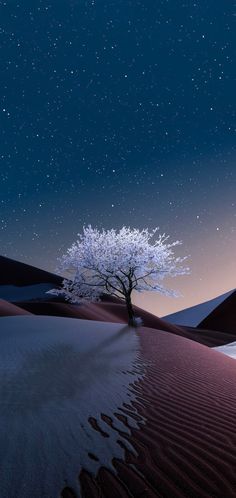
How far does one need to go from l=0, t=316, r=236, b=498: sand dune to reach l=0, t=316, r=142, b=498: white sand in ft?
0.04

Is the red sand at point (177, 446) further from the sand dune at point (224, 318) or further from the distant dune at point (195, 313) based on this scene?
the distant dune at point (195, 313)

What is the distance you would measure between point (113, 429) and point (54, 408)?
0.98m

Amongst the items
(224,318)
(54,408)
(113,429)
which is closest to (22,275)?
(224,318)

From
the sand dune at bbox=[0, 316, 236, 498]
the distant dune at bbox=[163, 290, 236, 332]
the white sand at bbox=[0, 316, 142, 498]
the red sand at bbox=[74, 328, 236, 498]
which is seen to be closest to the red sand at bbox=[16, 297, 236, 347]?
the white sand at bbox=[0, 316, 142, 498]

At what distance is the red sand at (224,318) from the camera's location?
46688 millimetres

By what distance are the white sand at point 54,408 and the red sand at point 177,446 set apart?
210 mm

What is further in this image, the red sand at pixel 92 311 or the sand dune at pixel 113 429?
the red sand at pixel 92 311

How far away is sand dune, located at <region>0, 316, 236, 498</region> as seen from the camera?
2.81 metres

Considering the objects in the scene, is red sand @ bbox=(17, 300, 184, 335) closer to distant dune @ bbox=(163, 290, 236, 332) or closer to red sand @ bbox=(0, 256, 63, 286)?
red sand @ bbox=(0, 256, 63, 286)

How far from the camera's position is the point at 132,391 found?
5.79m

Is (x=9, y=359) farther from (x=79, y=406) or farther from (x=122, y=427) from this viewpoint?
(x=122, y=427)

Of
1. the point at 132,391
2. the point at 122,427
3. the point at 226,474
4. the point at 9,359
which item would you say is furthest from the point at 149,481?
the point at 9,359

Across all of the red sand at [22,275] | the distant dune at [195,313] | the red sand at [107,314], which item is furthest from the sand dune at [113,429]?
the distant dune at [195,313]

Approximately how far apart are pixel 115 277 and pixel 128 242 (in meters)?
2.09
